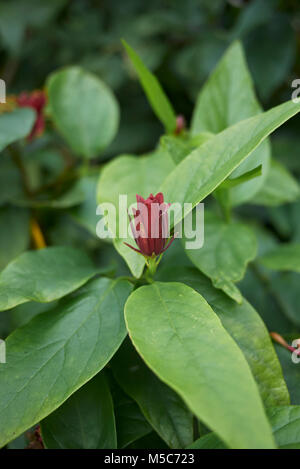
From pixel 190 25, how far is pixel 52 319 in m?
0.93

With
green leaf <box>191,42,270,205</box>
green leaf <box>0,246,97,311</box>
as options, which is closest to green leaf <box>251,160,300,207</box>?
green leaf <box>191,42,270,205</box>

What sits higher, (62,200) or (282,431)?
(62,200)

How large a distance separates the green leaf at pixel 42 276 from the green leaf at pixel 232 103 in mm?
249

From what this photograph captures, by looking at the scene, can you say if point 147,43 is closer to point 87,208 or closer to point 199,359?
point 87,208

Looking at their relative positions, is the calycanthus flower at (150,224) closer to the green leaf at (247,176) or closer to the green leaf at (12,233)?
the green leaf at (247,176)

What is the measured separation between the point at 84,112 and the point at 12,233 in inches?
9.9

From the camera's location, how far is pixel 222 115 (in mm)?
618

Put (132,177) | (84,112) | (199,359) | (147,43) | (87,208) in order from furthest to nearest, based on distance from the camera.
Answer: (147,43)
(84,112)
(87,208)
(132,177)
(199,359)

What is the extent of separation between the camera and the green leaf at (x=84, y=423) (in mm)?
414

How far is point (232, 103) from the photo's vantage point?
0.61m

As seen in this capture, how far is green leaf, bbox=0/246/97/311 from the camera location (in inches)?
16.5

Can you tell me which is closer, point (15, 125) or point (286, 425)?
point (286, 425)

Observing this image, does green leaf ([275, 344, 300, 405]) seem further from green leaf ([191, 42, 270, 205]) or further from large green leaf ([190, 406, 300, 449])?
green leaf ([191, 42, 270, 205])

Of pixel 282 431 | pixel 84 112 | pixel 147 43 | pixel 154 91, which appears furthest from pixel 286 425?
pixel 147 43
